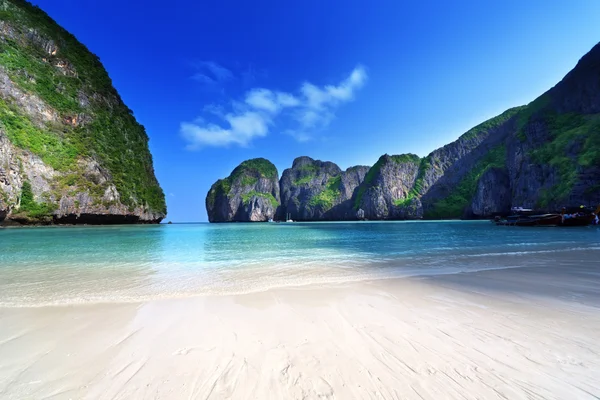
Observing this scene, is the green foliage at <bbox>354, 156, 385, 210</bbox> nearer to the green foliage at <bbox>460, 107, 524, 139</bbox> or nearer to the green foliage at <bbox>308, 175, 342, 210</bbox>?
the green foliage at <bbox>308, 175, 342, 210</bbox>

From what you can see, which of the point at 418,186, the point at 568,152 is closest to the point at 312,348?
the point at 568,152

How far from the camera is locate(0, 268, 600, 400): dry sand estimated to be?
262 centimetres

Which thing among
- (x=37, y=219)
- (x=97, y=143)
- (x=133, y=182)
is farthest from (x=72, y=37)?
(x=37, y=219)

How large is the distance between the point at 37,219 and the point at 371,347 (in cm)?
7091

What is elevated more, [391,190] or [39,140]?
[39,140]

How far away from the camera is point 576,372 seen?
280cm

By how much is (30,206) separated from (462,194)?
17277 centimetres

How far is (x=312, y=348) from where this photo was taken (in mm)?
3602

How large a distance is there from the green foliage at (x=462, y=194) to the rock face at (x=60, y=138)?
14163 centimetres

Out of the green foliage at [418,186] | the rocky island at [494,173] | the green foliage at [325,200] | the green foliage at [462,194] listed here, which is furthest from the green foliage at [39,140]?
the green foliage at [462,194]

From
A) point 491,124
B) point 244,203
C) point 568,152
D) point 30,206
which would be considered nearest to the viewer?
point 30,206

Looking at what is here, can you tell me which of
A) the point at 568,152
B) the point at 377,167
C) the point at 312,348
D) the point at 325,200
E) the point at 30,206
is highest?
the point at 377,167

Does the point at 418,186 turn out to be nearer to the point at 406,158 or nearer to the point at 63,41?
the point at 406,158

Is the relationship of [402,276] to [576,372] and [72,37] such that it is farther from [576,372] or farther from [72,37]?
[72,37]
